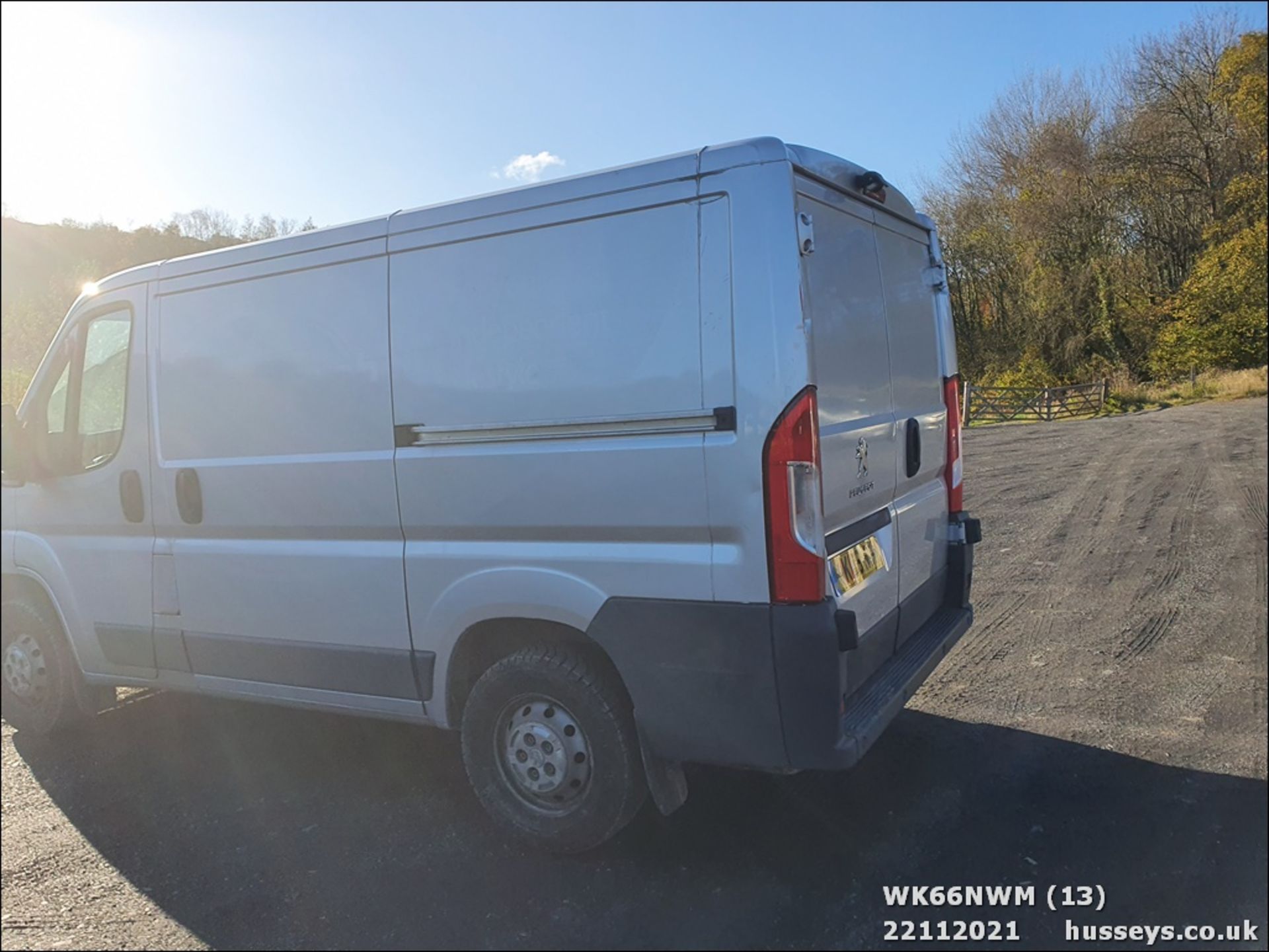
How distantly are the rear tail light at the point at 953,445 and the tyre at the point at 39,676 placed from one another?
450 centimetres

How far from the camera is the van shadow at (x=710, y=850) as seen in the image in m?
2.58

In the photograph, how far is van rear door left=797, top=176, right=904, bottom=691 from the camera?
2.75 metres

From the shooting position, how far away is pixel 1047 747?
358 cm

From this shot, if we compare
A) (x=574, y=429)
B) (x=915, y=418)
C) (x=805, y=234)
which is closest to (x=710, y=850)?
(x=574, y=429)

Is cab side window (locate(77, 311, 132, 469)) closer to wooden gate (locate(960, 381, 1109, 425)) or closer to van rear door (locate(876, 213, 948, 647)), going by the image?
van rear door (locate(876, 213, 948, 647))

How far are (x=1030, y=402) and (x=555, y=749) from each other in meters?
2.45

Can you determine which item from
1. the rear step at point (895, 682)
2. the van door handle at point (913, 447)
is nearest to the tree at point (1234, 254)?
the van door handle at point (913, 447)

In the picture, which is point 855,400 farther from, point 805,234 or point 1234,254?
point 1234,254

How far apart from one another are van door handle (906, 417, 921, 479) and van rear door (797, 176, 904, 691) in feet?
0.51

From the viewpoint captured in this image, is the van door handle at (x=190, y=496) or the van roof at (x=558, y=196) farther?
the van door handle at (x=190, y=496)

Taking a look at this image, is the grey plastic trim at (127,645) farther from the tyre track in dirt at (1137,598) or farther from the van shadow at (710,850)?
the tyre track in dirt at (1137,598)

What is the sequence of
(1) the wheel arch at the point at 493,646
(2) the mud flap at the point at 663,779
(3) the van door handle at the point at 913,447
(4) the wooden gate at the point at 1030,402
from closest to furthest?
(2) the mud flap at the point at 663,779, (1) the wheel arch at the point at 493,646, (4) the wooden gate at the point at 1030,402, (3) the van door handle at the point at 913,447

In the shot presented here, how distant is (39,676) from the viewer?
15.4 feet

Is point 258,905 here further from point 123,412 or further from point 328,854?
point 123,412
